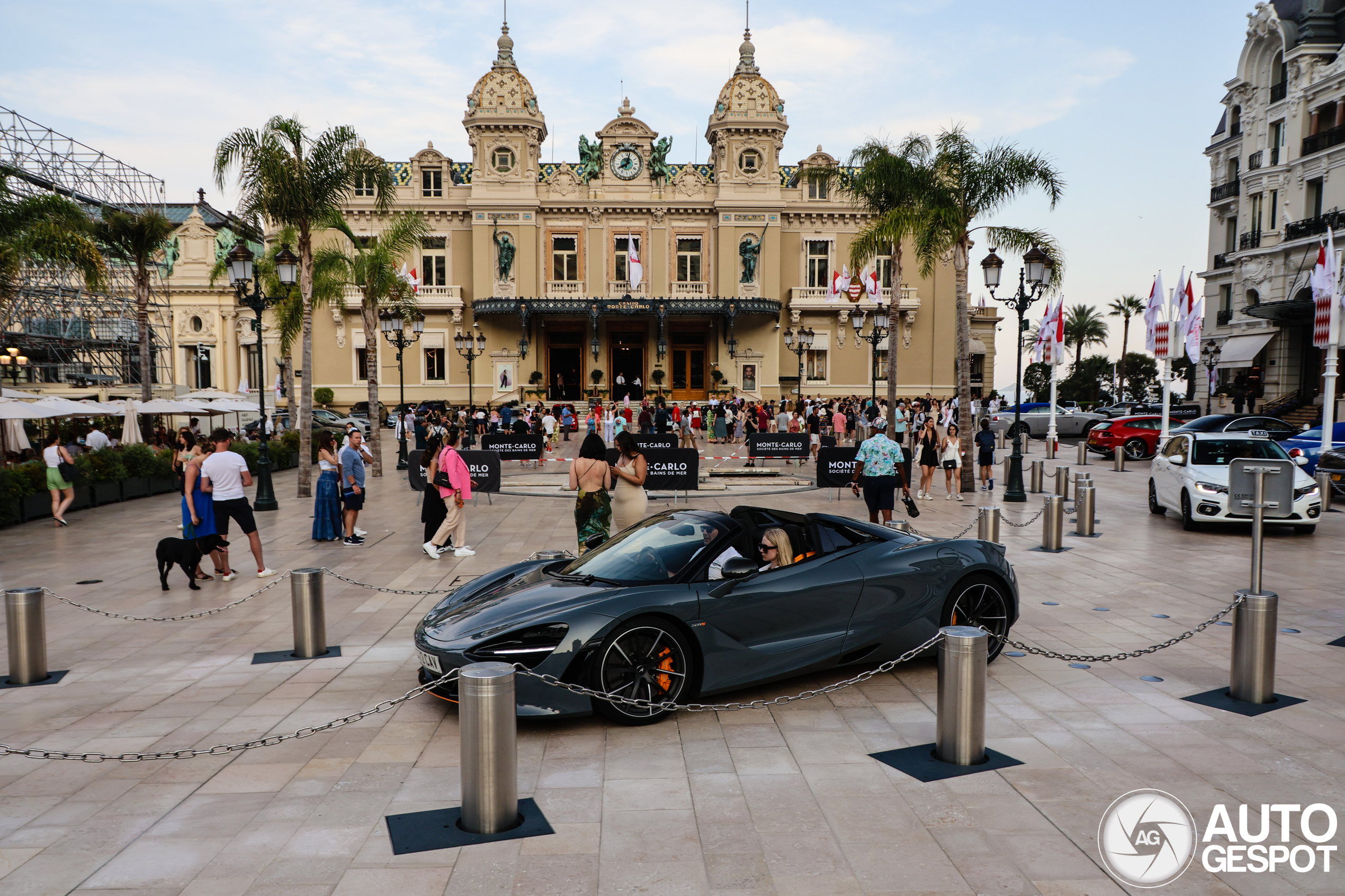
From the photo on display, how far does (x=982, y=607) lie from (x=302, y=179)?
16.8 metres

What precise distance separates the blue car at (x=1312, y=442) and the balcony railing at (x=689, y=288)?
3214cm

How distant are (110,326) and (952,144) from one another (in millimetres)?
46744

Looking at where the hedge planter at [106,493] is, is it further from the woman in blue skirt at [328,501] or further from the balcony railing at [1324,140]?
the balcony railing at [1324,140]

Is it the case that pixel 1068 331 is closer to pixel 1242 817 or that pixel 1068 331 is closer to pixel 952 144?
pixel 952 144

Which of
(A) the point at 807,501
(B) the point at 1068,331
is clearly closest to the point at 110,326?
(A) the point at 807,501

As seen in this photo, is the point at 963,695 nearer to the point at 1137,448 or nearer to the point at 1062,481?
the point at 1062,481

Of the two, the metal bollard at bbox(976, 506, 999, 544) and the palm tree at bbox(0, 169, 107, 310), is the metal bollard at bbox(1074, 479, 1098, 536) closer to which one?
the metal bollard at bbox(976, 506, 999, 544)

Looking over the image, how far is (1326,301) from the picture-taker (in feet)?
67.7

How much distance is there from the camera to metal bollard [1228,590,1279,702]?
5.80 m

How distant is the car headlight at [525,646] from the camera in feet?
17.3

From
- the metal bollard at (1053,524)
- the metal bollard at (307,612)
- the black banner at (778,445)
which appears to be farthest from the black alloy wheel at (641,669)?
the black banner at (778,445)

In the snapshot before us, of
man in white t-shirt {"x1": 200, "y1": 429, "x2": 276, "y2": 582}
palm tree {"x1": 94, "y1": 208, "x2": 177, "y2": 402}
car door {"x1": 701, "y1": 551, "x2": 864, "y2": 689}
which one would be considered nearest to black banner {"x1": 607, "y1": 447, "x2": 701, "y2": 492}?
man in white t-shirt {"x1": 200, "y1": 429, "x2": 276, "y2": 582}

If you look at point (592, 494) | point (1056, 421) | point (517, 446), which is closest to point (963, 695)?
point (592, 494)

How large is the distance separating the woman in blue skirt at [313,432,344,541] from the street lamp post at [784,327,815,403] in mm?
26916
